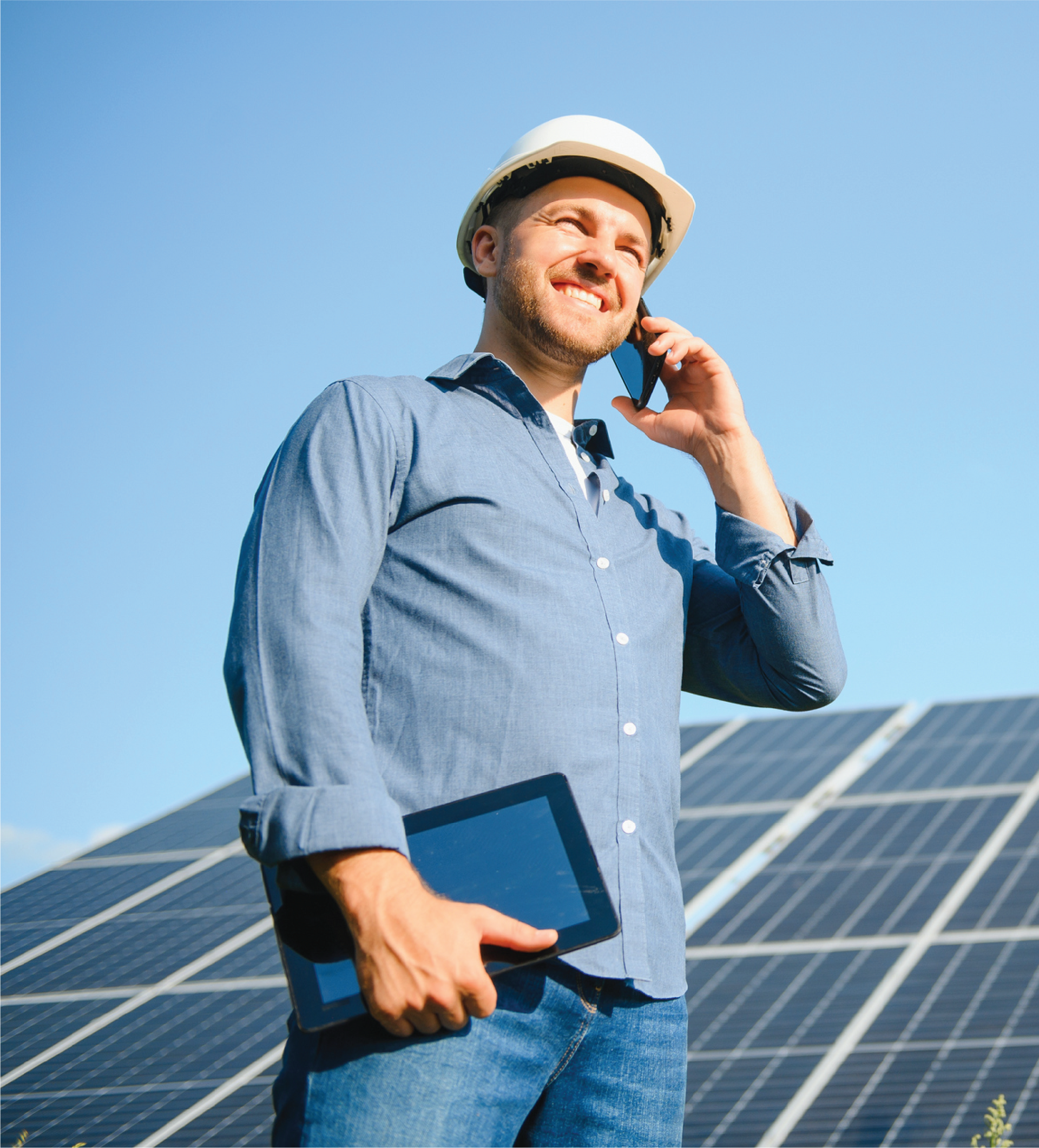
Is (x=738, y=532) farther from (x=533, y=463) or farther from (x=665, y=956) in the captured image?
(x=665, y=956)

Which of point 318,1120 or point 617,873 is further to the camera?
point 617,873

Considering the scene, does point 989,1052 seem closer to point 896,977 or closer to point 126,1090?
point 896,977

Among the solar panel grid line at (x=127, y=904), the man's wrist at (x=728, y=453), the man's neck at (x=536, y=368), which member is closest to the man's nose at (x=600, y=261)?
the man's neck at (x=536, y=368)

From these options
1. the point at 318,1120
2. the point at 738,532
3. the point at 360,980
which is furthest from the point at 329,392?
the point at 318,1120

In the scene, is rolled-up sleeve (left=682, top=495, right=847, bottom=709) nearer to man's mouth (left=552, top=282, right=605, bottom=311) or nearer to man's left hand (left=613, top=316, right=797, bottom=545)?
man's left hand (left=613, top=316, right=797, bottom=545)

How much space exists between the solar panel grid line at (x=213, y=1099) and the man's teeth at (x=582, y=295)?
837 centimetres

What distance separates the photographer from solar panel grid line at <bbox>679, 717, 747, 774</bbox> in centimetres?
1821

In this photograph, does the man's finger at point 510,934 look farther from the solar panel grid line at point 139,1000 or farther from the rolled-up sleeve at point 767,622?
the solar panel grid line at point 139,1000

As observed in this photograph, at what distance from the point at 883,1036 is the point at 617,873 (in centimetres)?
856

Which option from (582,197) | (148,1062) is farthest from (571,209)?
(148,1062)

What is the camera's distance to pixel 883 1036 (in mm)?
9500

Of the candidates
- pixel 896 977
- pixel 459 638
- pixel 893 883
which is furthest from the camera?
pixel 893 883

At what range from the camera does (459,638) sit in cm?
200

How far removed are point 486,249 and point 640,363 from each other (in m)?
0.45
